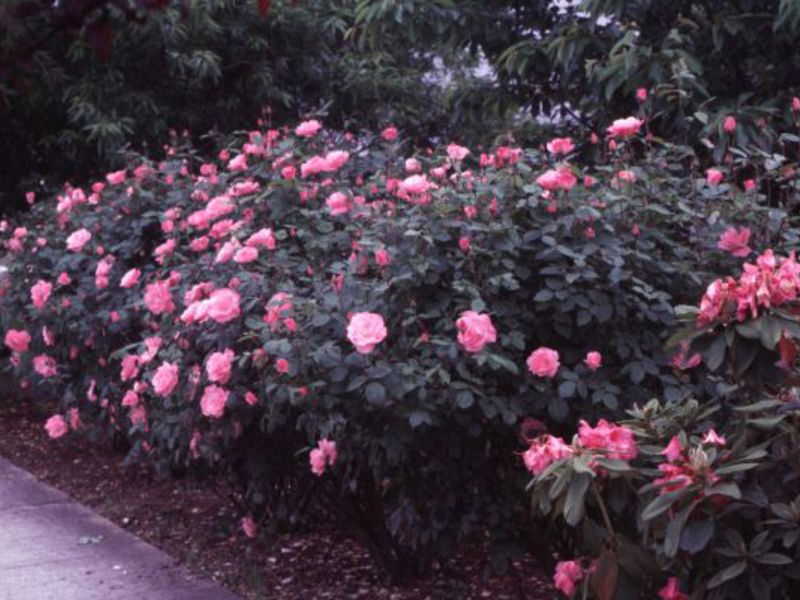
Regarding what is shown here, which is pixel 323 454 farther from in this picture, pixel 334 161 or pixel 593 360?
pixel 334 161

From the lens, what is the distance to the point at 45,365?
688 cm

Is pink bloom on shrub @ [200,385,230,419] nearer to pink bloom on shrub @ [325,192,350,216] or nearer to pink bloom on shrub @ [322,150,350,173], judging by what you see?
pink bloom on shrub @ [325,192,350,216]

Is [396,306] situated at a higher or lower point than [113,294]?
higher

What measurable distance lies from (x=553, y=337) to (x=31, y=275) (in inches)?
162

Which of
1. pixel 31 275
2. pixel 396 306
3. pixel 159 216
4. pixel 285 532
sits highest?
pixel 396 306

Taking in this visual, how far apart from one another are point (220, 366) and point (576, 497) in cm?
189

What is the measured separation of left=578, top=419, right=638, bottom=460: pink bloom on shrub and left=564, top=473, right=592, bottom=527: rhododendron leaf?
12 centimetres

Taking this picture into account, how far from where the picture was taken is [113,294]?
625 cm

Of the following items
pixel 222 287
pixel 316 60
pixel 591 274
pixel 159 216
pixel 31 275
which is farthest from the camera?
pixel 316 60

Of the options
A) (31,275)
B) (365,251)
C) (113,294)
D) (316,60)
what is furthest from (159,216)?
(316,60)

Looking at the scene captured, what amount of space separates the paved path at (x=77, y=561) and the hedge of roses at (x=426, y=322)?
456 mm

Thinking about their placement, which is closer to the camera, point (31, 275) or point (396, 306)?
point (396, 306)

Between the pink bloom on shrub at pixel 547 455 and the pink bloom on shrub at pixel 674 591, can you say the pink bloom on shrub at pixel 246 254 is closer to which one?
the pink bloom on shrub at pixel 547 455

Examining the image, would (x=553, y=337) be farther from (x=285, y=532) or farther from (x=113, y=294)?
(x=113, y=294)
